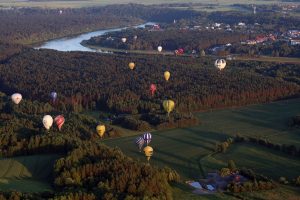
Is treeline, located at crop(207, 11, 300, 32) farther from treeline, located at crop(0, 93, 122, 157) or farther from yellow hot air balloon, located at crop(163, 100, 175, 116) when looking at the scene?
treeline, located at crop(0, 93, 122, 157)

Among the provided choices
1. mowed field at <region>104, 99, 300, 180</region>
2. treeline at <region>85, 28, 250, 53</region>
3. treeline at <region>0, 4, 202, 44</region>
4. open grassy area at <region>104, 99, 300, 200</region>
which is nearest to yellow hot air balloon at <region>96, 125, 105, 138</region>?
mowed field at <region>104, 99, 300, 180</region>

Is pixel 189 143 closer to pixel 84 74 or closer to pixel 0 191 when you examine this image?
pixel 0 191

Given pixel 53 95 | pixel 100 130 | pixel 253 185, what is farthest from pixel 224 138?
pixel 53 95

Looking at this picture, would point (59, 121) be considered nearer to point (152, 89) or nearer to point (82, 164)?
point (82, 164)

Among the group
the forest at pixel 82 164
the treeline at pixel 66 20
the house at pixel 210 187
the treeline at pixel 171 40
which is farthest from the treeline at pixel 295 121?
the treeline at pixel 66 20

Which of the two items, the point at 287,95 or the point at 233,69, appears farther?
the point at 233,69

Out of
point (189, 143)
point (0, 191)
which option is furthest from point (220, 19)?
point (0, 191)
